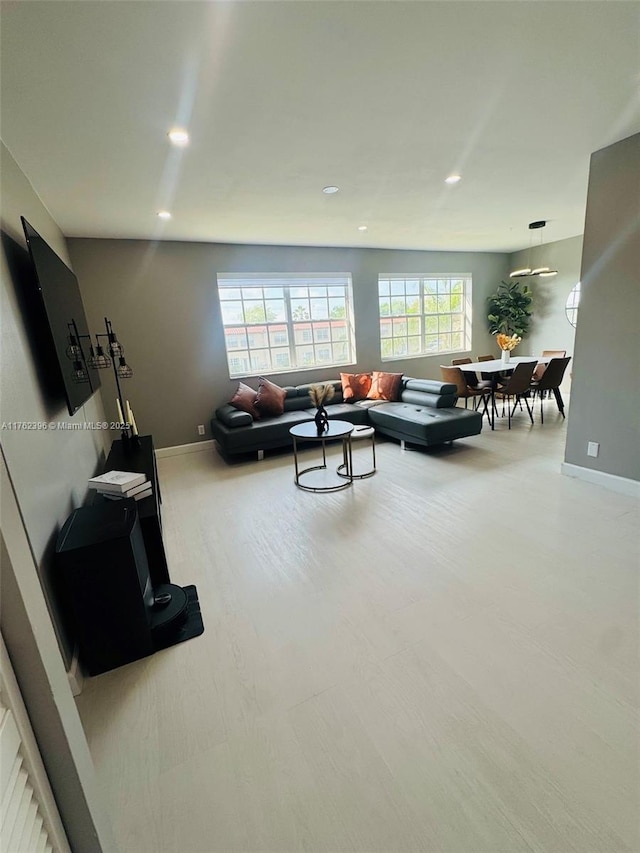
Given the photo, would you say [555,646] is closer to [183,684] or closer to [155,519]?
[183,684]

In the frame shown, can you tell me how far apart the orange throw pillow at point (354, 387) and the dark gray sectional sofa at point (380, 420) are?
0.24m

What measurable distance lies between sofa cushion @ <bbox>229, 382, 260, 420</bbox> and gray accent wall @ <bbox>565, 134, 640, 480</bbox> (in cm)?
337

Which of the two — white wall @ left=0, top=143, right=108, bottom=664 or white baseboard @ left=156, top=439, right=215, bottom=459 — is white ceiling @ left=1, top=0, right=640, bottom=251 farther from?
white baseboard @ left=156, top=439, right=215, bottom=459

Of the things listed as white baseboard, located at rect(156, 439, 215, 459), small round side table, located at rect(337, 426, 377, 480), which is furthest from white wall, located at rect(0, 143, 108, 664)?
white baseboard, located at rect(156, 439, 215, 459)

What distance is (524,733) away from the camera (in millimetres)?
1298

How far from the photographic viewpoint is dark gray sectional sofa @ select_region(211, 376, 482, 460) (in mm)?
4090

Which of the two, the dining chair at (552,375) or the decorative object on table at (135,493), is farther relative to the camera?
the dining chair at (552,375)

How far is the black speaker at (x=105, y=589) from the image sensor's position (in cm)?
155

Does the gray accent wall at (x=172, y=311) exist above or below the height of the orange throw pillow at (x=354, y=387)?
above

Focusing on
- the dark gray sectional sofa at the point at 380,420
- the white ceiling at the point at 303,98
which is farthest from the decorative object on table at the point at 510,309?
the white ceiling at the point at 303,98

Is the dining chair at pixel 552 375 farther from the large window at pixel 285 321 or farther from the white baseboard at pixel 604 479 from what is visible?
the large window at pixel 285 321

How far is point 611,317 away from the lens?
113 inches

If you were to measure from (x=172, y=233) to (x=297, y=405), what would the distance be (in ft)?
8.16

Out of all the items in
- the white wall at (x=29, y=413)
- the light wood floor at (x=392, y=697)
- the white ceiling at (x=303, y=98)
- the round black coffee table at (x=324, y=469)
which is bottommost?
the light wood floor at (x=392, y=697)
